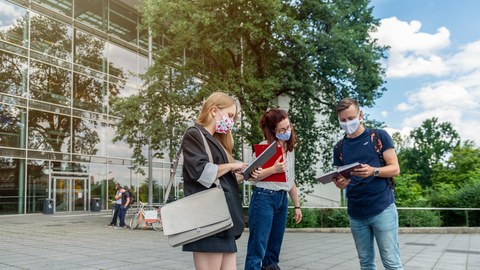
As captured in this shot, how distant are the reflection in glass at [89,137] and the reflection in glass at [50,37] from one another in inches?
168

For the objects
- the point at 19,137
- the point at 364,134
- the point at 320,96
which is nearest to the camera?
the point at 364,134

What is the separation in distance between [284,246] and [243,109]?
729 centimetres

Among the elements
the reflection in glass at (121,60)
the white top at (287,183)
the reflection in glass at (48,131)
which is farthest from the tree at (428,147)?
the white top at (287,183)

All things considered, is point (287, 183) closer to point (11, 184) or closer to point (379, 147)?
point (379, 147)

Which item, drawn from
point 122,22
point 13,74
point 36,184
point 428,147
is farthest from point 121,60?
point 428,147

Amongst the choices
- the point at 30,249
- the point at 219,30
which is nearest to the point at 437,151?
the point at 219,30

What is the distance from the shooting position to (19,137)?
22.8m

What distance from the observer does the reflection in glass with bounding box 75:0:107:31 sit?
1042 inches

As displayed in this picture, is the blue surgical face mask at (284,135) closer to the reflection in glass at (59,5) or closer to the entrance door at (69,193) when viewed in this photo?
the entrance door at (69,193)

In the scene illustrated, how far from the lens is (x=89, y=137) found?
2652 cm

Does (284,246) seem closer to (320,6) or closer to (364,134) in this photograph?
(364,134)

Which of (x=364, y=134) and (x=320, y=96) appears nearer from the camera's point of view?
(x=364, y=134)

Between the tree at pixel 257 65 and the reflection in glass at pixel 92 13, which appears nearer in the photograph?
the tree at pixel 257 65

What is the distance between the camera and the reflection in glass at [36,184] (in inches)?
916
